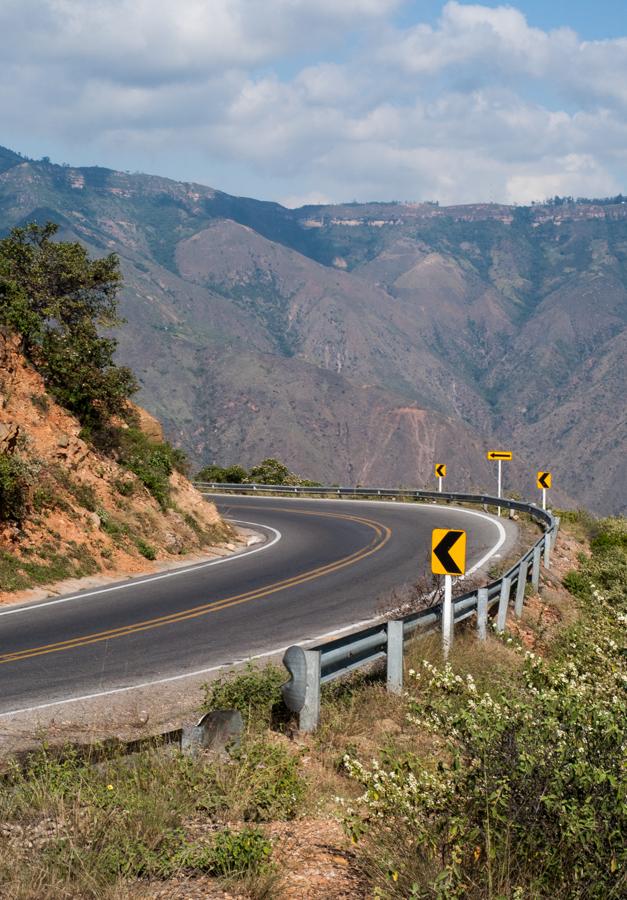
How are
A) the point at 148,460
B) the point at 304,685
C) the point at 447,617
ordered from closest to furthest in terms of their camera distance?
the point at 304,685 → the point at 447,617 → the point at 148,460

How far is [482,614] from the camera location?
42.1ft

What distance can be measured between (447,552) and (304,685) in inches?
171

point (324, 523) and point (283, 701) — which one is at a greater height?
point (283, 701)

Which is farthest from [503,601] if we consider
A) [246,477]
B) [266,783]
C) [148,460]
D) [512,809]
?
[246,477]

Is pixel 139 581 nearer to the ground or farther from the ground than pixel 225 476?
farther from the ground

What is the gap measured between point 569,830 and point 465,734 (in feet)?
3.05

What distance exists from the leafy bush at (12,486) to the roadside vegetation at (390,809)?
498 inches

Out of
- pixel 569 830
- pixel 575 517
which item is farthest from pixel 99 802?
pixel 575 517

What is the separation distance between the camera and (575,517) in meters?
36.6

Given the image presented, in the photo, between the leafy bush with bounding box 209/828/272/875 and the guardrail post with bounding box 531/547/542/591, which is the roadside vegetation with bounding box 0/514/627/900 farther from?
the guardrail post with bounding box 531/547/542/591

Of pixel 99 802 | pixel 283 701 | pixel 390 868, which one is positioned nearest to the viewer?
pixel 390 868

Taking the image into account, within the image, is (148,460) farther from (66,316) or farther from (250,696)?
(250,696)

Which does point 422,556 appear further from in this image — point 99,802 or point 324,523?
point 99,802

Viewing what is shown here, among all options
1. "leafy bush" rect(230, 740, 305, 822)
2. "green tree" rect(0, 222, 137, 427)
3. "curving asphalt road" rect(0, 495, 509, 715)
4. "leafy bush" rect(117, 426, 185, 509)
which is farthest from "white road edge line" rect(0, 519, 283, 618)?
"leafy bush" rect(230, 740, 305, 822)
